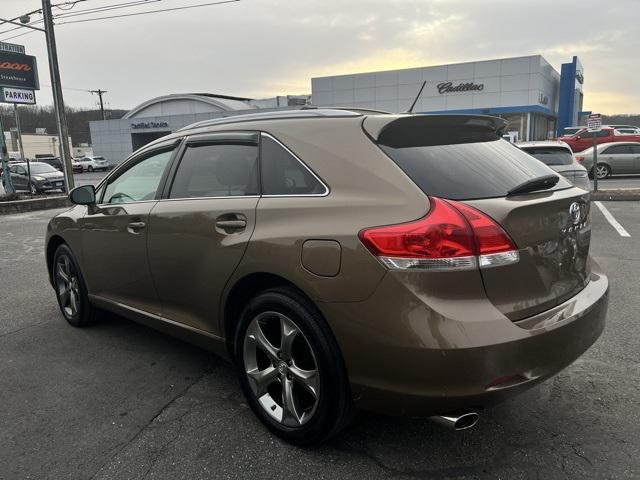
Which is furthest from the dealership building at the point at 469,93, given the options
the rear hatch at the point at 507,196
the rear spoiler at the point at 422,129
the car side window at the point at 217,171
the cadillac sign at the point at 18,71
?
the rear hatch at the point at 507,196

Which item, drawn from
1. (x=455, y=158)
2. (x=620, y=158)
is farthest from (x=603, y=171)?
(x=455, y=158)

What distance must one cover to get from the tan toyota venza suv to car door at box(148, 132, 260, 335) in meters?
0.01

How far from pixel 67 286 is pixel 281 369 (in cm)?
289

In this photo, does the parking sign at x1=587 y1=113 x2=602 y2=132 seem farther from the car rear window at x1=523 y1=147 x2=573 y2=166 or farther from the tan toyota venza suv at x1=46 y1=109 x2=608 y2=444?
the tan toyota venza suv at x1=46 y1=109 x2=608 y2=444

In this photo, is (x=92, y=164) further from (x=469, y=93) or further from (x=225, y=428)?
(x=225, y=428)

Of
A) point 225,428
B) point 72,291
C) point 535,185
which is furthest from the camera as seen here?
point 72,291

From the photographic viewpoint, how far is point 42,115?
8694 cm

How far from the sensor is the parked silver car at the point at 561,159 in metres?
9.05

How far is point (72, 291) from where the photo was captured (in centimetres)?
457

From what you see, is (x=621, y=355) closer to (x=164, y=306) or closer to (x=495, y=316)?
(x=495, y=316)

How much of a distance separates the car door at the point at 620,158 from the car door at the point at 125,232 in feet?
63.4

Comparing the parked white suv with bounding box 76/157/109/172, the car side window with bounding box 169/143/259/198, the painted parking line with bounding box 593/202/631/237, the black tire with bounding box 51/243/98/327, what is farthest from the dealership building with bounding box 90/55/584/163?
the car side window with bounding box 169/143/259/198

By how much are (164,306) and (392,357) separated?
6.10ft

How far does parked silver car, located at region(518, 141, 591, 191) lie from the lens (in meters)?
9.05
